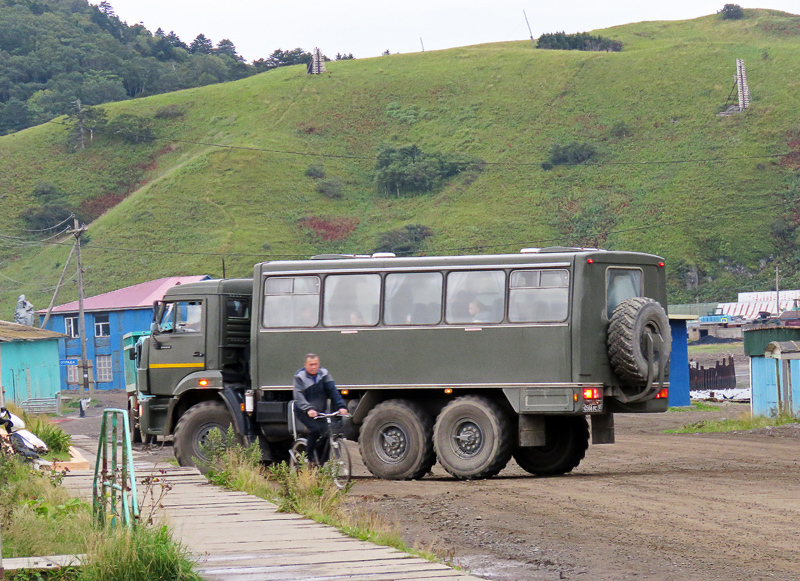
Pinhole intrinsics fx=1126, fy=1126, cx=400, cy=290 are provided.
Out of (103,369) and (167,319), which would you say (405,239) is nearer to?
(103,369)

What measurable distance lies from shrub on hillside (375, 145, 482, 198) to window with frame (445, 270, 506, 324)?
92.3m

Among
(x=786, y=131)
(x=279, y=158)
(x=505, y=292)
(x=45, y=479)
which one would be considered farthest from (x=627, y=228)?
(x=45, y=479)

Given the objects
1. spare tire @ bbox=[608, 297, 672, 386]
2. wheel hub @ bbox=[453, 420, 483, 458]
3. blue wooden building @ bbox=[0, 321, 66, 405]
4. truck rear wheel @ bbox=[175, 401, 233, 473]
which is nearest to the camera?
spare tire @ bbox=[608, 297, 672, 386]

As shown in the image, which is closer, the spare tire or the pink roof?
the spare tire

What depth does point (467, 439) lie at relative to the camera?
16.9 metres

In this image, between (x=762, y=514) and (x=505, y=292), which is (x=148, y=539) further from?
(x=505, y=292)

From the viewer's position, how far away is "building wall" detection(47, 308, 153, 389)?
68562 mm

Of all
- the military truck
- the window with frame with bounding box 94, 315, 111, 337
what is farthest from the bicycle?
the window with frame with bounding box 94, 315, 111, 337

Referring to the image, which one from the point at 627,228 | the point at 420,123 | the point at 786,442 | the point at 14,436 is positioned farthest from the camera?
the point at 420,123

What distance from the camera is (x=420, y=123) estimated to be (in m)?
125

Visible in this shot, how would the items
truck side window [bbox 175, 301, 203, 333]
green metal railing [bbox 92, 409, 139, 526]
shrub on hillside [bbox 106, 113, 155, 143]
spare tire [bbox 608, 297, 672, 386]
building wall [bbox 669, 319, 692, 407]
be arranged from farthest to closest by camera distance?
shrub on hillside [bbox 106, 113, 155, 143], building wall [bbox 669, 319, 692, 407], truck side window [bbox 175, 301, 203, 333], spare tire [bbox 608, 297, 672, 386], green metal railing [bbox 92, 409, 139, 526]

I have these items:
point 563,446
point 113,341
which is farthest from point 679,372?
point 113,341

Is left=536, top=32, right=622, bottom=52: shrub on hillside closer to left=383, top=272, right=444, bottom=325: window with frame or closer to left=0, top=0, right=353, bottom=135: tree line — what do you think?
left=0, top=0, right=353, bottom=135: tree line

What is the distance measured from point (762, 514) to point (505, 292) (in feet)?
19.4
